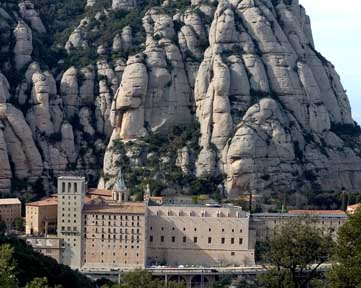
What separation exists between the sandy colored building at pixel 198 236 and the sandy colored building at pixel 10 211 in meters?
16.3

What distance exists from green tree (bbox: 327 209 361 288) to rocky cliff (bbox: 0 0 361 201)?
78348 millimetres

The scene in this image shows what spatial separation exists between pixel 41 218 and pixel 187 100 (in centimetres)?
3195

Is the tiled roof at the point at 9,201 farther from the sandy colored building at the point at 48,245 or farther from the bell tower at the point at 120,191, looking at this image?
the sandy colored building at the point at 48,245

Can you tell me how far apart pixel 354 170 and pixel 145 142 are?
→ 2550 cm

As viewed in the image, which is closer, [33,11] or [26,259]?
[26,259]

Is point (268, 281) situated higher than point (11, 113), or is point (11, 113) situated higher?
point (11, 113)

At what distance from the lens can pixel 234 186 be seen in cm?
12838

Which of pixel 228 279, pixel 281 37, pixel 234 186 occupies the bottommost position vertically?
pixel 228 279

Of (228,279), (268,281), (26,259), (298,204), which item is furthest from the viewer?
(298,204)

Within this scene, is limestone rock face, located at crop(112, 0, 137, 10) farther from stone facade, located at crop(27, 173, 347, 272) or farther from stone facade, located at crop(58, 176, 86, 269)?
stone facade, located at crop(58, 176, 86, 269)

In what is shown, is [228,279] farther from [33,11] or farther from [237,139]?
[33,11]

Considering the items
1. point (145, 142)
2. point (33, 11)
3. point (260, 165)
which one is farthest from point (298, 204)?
point (33, 11)

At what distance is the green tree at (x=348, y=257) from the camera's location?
1902 inches

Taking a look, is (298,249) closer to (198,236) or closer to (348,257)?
(348,257)
